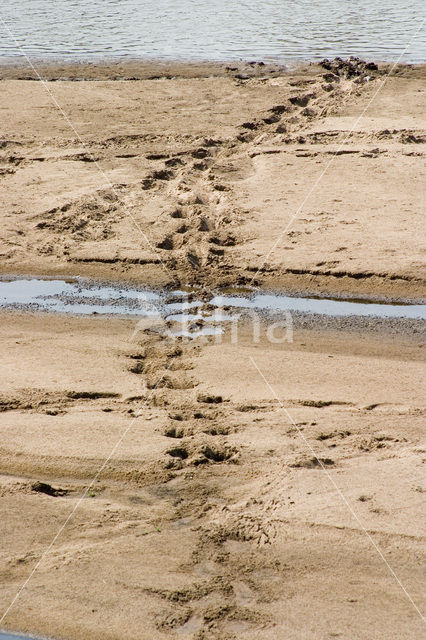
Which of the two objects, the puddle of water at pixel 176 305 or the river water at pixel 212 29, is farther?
the river water at pixel 212 29

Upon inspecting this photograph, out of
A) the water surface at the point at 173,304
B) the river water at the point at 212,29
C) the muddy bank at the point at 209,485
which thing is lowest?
the water surface at the point at 173,304

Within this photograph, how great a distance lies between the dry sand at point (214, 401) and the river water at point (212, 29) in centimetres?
525

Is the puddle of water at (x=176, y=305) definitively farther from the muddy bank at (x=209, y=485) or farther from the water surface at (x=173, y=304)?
the muddy bank at (x=209, y=485)

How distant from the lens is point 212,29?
18656mm

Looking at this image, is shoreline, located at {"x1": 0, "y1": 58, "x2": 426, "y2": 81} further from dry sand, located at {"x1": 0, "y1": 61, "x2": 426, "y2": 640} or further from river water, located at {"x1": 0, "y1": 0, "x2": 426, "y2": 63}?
dry sand, located at {"x1": 0, "y1": 61, "x2": 426, "y2": 640}

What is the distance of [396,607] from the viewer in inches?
161

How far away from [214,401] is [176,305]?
6.07ft

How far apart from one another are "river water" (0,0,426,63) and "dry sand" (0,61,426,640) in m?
5.25

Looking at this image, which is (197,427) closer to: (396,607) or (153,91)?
(396,607)

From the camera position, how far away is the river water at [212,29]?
16125 mm

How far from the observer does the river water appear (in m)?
16.1

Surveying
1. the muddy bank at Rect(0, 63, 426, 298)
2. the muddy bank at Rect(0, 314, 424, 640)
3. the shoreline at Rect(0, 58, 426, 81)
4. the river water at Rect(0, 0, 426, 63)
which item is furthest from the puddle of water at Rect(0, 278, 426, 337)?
the river water at Rect(0, 0, 426, 63)

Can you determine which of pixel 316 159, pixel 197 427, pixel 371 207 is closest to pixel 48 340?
pixel 197 427

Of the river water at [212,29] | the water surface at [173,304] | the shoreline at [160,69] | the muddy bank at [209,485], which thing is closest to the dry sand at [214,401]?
the muddy bank at [209,485]
